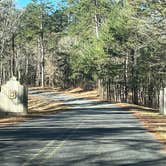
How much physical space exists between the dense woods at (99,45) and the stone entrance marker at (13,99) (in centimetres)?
919

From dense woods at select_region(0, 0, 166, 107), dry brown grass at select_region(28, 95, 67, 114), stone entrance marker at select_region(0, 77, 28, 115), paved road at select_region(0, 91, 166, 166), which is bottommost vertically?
dry brown grass at select_region(28, 95, 67, 114)

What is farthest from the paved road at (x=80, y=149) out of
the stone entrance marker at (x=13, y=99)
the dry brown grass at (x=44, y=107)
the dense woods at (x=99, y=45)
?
the dry brown grass at (x=44, y=107)

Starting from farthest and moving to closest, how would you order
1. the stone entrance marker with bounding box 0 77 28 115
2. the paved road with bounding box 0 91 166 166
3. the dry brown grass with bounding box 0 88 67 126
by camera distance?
the stone entrance marker with bounding box 0 77 28 115 → the dry brown grass with bounding box 0 88 67 126 → the paved road with bounding box 0 91 166 166

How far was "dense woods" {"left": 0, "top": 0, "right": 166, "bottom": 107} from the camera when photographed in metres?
32.9

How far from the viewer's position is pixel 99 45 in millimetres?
63000

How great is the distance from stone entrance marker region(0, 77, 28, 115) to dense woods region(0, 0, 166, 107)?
919cm

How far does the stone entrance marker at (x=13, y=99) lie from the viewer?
131 ft

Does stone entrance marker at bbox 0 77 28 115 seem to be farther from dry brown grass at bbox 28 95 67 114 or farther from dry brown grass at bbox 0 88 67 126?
dry brown grass at bbox 28 95 67 114

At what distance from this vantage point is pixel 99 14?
258 ft

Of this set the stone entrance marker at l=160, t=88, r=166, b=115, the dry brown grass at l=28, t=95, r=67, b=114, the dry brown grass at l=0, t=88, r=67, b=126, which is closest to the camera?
the dry brown grass at l=0, t=88, r=67, b=126

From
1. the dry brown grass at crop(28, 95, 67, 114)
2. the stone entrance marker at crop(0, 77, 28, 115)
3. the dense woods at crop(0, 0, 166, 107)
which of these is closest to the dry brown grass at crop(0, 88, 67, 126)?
→ the dry brown grass at crop(28, 95, 67, 114)

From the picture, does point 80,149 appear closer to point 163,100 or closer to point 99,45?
point 163,100

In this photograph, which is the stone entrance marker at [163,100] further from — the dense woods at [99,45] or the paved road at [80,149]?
Answer: the paved road at [80,149]

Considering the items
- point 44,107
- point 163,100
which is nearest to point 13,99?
point 163,100
